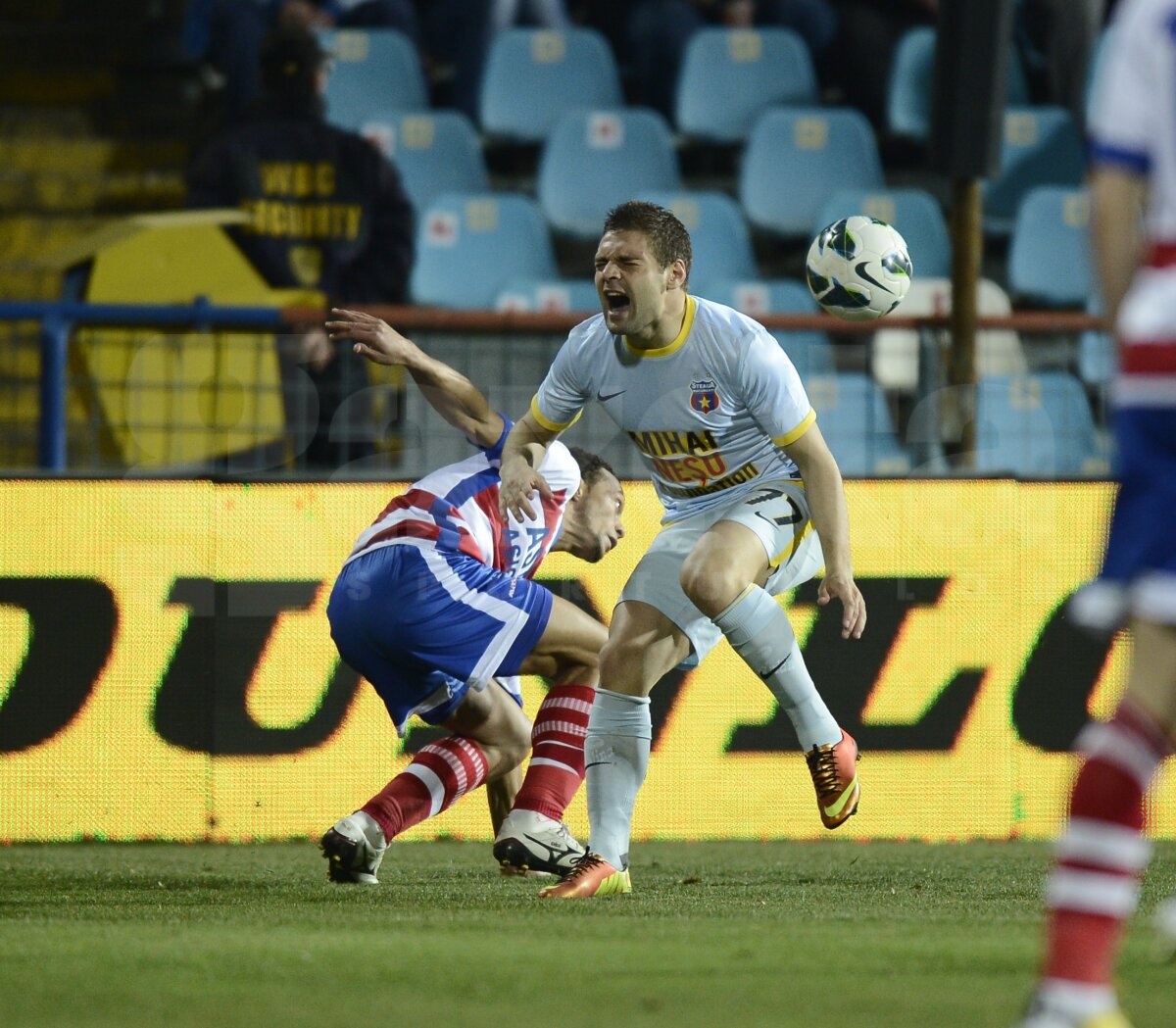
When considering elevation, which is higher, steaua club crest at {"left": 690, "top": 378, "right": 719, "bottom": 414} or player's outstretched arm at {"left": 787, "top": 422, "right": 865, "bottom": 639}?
steaua club crest at {"left": 690, "top": 378, "right": 719, "bottom": 414}

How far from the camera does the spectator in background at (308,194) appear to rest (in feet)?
29.6

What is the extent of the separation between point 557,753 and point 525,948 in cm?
184

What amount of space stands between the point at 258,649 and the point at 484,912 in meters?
2.40

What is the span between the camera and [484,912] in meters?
4.58

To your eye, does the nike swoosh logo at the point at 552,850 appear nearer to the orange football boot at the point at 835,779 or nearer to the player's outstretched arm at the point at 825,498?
the orange football boot at the point at 835,779

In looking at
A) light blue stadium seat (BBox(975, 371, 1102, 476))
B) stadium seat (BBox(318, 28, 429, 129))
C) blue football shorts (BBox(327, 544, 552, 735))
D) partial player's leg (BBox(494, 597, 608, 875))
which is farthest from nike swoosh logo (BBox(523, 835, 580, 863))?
stadium seat (BBox(318, 28, 429, 129))

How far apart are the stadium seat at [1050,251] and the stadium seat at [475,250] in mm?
2639

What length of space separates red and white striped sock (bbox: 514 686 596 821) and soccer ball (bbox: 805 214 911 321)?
1.45 meters

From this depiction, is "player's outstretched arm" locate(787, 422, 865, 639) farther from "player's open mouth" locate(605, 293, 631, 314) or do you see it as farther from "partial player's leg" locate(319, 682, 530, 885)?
"partial player's leg" locate(319, 682, 530, 885)

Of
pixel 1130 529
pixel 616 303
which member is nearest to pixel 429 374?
pixel 616 303

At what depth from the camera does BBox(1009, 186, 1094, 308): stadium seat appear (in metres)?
10.7

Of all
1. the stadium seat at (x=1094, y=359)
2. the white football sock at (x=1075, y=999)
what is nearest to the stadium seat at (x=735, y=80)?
the stadium seat at (x=1094, y=359)

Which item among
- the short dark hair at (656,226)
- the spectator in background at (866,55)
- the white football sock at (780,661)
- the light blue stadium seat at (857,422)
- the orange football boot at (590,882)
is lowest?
the orange football boot at (590,882)

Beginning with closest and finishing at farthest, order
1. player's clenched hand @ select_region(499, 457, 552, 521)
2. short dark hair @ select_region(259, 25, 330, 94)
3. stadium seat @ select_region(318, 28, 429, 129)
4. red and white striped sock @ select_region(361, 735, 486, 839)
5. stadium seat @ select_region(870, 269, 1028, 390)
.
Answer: player's clenched hand @ select_region(499, 457, 552, 521) → red and white striped sock @ select_region(361, 735, 486, 839) → stadium seat @ select_region(870, 269, 1028, 390) → short dark hair @ select_region(259, 25, 330, 94) → stadium seat @ select_region(318, 28, 429, 129)
